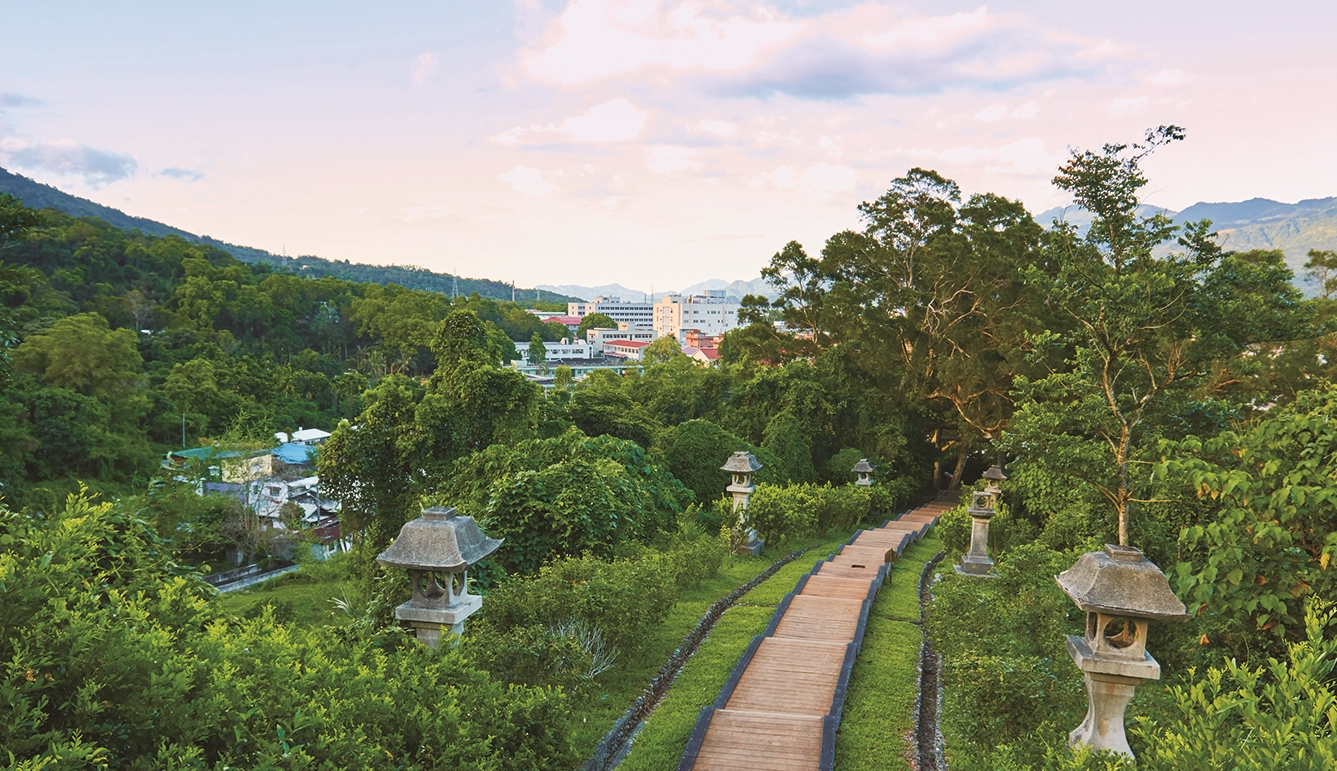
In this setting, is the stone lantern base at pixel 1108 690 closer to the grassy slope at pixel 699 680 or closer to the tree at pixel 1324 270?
the grassy slope at pixel 699 680

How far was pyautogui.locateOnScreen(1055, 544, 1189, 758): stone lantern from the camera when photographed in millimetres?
4746

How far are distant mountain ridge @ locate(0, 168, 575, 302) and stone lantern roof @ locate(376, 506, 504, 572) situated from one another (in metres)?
115

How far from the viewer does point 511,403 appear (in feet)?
44.3

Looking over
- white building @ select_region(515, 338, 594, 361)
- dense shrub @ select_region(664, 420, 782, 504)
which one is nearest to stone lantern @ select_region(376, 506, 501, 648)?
dense shrub @ select_region(664, 420, 782, 504)

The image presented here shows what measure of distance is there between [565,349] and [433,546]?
95332mm

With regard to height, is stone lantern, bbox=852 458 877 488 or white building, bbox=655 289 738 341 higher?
white building, bbox=655 289 738 341

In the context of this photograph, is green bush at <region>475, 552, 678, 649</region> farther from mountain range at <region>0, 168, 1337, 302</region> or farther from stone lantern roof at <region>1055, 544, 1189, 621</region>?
mountain range at <region>0, 168, 1337, 302</region>

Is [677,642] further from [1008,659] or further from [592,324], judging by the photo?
[592,324]

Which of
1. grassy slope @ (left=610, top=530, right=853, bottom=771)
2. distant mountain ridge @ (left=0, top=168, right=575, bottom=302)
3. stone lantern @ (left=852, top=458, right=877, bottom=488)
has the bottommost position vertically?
stone lantern @ (left=852, top=458, right=877, bottom=488)

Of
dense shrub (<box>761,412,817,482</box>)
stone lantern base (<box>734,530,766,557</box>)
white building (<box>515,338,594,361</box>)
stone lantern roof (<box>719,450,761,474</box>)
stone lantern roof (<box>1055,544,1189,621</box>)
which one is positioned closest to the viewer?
stone lantern roof (<box>1055,544,1189,621</box>)

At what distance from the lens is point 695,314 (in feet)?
444

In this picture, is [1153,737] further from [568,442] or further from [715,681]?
[568,442]

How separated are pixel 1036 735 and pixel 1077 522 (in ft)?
20.5

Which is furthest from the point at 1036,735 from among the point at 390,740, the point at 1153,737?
the point at 390,740
